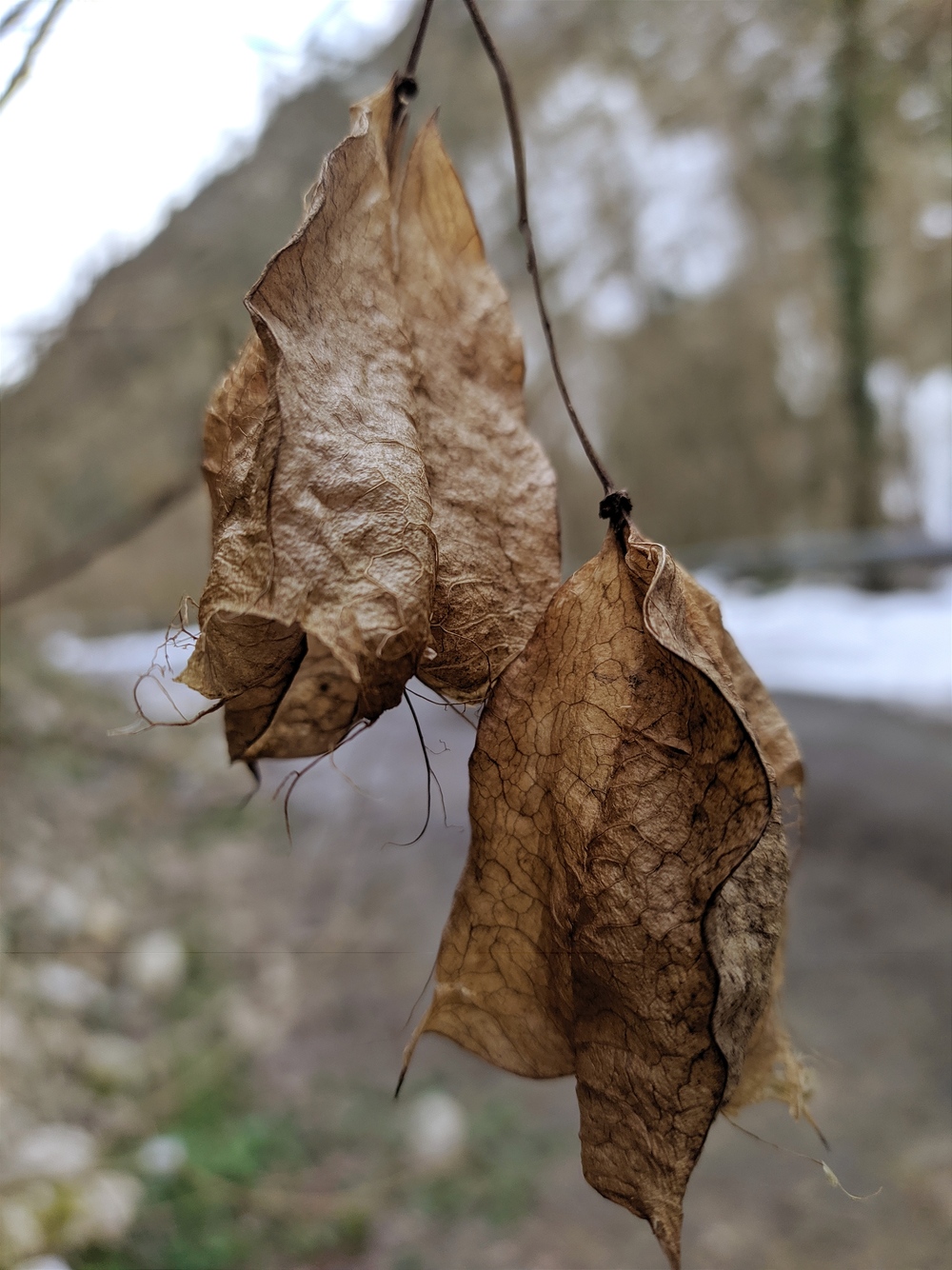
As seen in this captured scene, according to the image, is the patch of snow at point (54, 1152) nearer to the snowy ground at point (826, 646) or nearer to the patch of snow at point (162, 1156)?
the patch of snow at point (162, 1156)

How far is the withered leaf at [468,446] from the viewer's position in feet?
1.13

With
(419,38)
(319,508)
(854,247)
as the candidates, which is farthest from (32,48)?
(854,247)

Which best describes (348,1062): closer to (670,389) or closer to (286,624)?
(286,624)

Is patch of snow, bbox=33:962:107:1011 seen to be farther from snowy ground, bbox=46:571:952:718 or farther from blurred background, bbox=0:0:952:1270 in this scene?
snowy ground, bbox=46:571:952:718

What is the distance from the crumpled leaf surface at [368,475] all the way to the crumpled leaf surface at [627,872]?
0.04m

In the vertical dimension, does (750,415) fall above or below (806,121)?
below

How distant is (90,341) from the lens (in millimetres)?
1250

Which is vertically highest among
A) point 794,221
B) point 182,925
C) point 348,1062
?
point 794,221

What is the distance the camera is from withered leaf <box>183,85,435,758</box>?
27 cm

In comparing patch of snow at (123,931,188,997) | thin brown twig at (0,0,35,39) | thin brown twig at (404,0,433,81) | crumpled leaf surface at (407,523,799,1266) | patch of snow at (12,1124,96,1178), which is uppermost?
thin brown twig at (0,0,35,39)

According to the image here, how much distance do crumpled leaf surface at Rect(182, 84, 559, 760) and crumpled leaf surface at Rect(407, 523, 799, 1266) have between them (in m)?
0.04

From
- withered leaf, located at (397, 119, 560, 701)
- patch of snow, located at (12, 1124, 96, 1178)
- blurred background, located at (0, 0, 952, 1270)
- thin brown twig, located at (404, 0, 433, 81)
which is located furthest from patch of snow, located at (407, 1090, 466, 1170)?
thin brown twig, located at (404, 0, 433, 81)

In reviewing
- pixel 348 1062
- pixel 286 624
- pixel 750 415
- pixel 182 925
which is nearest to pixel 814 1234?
pixel 348 1062

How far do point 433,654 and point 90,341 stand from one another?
1.16 meters
